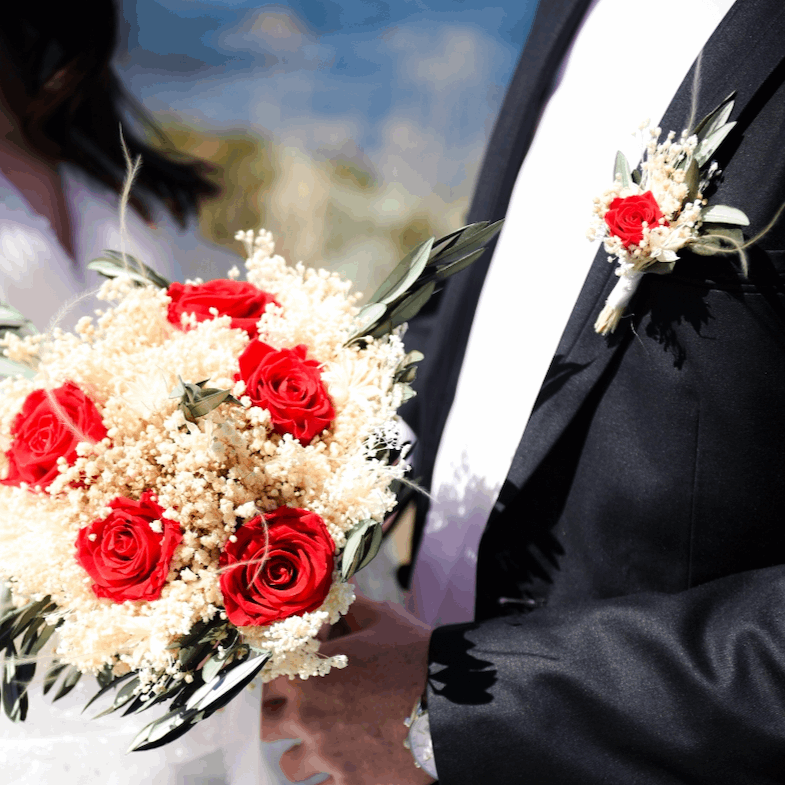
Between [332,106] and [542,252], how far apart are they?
4470mm

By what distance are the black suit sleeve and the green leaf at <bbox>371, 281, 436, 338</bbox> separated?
358 mm

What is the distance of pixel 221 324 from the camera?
63cm

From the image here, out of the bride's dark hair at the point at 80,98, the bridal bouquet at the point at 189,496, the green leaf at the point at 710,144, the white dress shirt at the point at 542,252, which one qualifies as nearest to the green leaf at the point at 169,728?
the bridal bouquet at the point at 189,496

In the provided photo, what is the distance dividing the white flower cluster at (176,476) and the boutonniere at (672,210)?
0.27 metres

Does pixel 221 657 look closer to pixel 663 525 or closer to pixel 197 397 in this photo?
pixel 197 397

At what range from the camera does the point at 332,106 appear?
191 inches

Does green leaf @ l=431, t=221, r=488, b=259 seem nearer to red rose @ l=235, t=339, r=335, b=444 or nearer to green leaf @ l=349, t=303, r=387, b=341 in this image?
green leaf @ l=349, t=303, r=387, b=341

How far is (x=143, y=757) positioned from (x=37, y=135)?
1.80 metres

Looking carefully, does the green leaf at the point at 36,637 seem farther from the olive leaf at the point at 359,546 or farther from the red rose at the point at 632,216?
the red rose at the point at 632,216

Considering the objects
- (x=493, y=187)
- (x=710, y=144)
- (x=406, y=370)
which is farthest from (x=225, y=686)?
(x=493, y=187)

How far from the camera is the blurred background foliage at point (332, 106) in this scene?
4.28 m

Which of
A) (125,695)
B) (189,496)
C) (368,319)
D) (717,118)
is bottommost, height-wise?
(125,695)

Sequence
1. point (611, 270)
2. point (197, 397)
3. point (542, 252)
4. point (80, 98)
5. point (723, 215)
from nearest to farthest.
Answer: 1. point (197, 397)
2. point (723, 215)
3. point (611, 270)
4. point (542, 252)
5. point (80, 98)

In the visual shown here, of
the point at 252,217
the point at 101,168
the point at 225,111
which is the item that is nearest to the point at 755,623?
the point at 101,168
